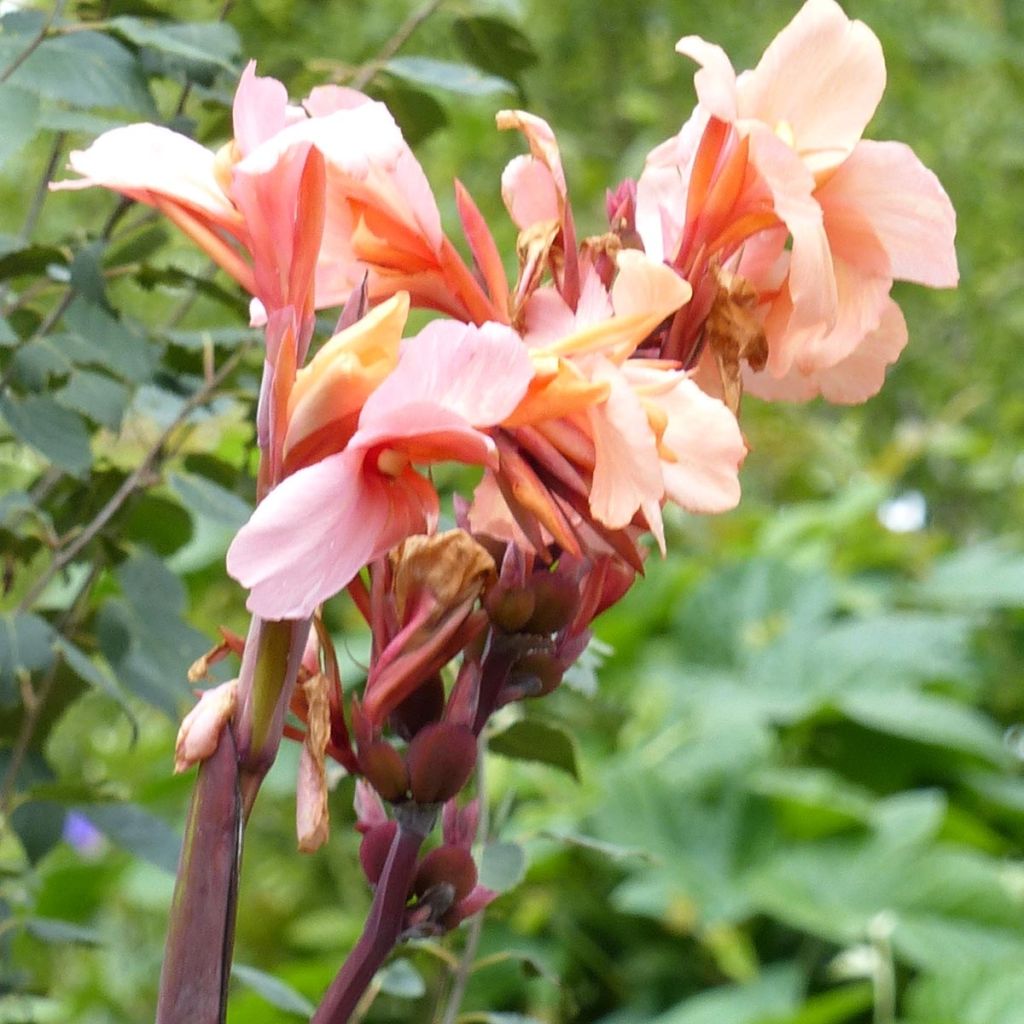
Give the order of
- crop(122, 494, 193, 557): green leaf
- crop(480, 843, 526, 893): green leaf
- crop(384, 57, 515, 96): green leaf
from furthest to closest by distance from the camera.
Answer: crop(122, 494, 193, 557): green leaf → crop(384, 57, 515, 96): green leaf → crop(480, 843, 526, 893): green leaf

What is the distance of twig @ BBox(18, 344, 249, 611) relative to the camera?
619 millimetres

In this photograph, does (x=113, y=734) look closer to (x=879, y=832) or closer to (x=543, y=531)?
(x=879, y=832)

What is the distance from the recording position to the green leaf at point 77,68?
53 centimetres

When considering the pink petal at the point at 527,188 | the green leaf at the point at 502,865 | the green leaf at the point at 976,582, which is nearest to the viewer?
the pink petal at the point at 527,188

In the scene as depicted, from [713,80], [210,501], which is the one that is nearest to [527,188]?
[713,80]

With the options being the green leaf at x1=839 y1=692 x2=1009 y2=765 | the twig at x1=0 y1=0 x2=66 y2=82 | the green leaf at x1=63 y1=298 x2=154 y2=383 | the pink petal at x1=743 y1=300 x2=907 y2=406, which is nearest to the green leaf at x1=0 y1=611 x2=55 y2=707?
the green leaf at x1=63 y1=298 x2=154 y2=383

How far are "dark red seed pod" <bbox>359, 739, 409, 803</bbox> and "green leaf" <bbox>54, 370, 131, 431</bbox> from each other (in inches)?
11.4

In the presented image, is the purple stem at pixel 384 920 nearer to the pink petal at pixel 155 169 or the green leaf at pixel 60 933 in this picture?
the pink petal at pixel 155 169

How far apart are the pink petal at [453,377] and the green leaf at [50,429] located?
30 cm

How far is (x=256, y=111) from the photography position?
34 centimetres

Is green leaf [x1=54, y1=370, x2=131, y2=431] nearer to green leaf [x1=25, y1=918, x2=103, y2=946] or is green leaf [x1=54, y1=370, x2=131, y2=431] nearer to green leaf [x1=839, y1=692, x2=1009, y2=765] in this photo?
green leaf [x1=25, y1=918, x2=103, y2=946]

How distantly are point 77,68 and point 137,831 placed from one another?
0.31 m

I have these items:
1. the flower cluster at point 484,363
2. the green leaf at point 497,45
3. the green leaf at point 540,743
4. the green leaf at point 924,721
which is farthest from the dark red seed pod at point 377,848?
the green leaf at point 924,721

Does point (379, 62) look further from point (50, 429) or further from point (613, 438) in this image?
point (613, 438)
